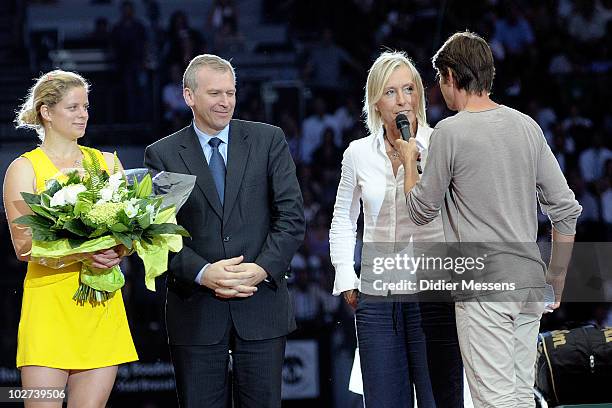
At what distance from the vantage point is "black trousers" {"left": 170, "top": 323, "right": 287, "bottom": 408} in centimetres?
314

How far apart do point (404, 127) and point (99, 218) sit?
110 cm

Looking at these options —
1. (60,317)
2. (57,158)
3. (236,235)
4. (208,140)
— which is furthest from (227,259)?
(57,158)

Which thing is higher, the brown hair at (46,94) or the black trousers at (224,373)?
the brown hair at (46,94)

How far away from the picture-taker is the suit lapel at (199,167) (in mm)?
3176

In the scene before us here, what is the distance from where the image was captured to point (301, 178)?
689 centimetres

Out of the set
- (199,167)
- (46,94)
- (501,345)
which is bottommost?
(501,345)

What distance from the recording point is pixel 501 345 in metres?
2.79

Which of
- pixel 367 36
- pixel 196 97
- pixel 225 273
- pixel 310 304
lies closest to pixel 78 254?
pixel 225 273

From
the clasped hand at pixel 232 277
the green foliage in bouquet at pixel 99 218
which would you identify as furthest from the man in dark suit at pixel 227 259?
the green foliage in bouquet at pixel 99 218

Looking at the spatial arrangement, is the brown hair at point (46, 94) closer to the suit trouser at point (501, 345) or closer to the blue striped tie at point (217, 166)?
the blue striped tie at point (217, 166)

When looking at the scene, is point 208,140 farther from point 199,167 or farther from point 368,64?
point 368,64

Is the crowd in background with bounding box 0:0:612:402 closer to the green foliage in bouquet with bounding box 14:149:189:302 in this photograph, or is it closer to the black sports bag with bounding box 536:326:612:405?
the black sports bag with bounding box 536:326:612:405

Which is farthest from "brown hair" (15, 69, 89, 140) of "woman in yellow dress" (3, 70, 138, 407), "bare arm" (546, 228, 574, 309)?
"bare arm" (546, 228, 574, 309)

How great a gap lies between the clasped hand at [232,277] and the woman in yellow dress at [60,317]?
31cm
